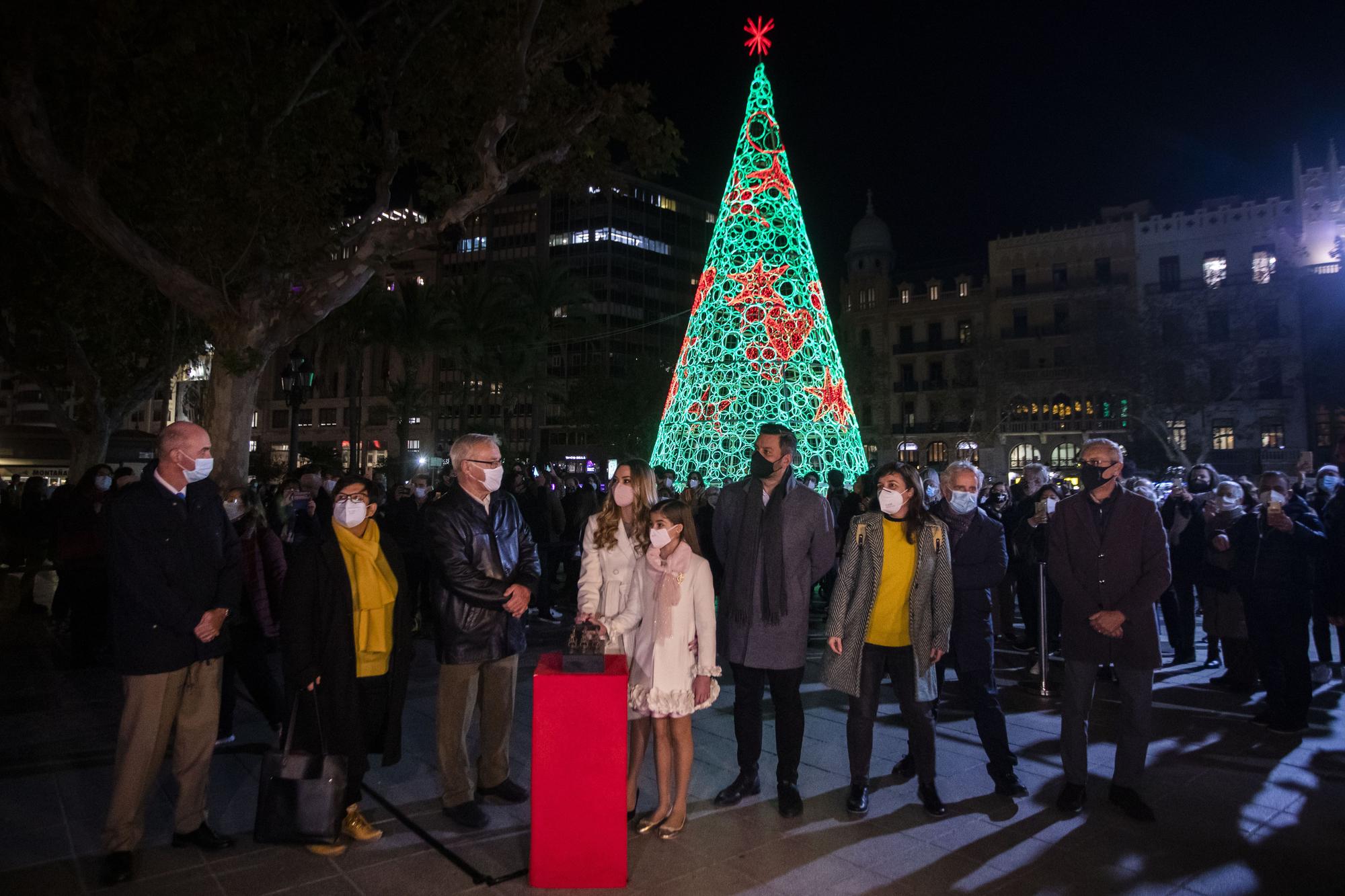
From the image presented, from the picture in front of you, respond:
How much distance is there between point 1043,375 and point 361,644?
4615cm

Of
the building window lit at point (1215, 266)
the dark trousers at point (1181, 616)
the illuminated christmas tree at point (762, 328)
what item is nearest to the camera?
the dark trousers at point (1181, 616)

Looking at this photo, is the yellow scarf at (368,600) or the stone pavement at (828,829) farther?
the yellow scarf at (368,600)

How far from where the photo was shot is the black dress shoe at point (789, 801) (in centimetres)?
455

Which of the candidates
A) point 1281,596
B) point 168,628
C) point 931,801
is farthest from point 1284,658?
point 168,628

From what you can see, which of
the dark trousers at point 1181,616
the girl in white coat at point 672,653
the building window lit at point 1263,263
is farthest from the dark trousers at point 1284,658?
the building window lit at point 1263,263

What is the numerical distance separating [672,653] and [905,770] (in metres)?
1.99

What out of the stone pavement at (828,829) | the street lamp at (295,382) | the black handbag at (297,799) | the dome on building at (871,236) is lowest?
the stone pavement at (828,829)

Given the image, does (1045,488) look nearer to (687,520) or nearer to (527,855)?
(687,520)

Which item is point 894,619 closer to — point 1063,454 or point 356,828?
point 356,828

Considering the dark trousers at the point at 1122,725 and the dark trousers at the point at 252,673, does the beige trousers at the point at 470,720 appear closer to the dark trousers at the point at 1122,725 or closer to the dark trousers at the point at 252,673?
the dark trousers at the point at 252,673

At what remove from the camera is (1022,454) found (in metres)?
46.1

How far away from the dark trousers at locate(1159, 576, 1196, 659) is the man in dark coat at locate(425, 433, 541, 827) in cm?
714

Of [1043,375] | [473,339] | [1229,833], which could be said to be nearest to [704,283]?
[1229,833]

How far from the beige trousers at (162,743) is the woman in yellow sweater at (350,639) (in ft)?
1.92
